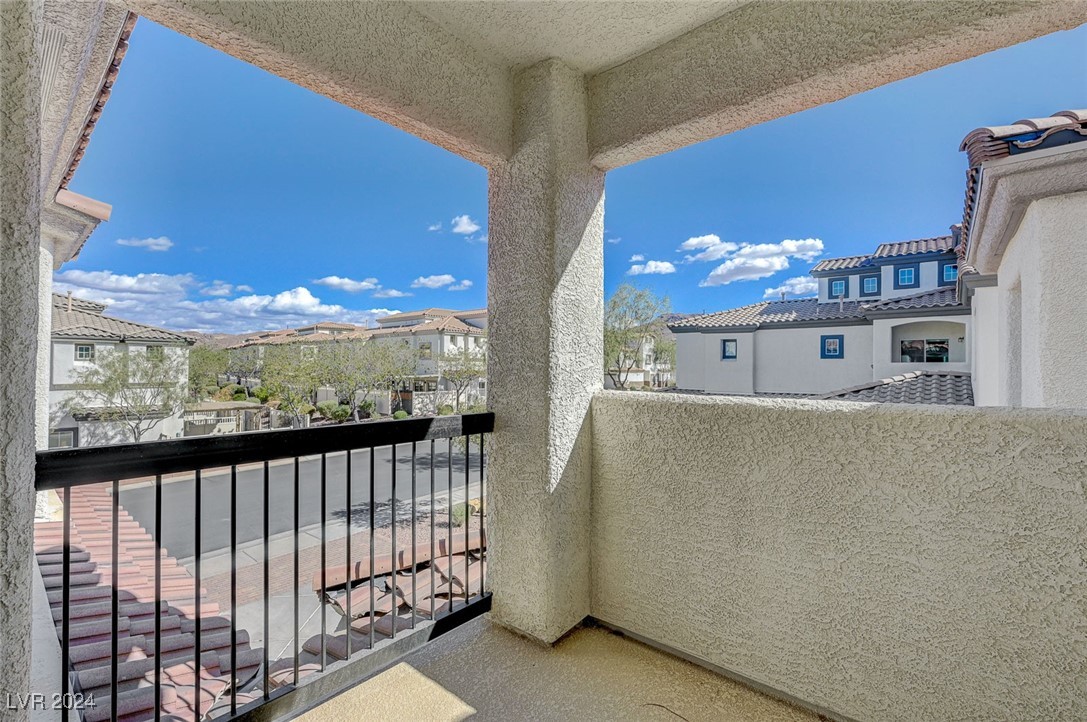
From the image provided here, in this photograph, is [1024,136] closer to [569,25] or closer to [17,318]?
[569,25]

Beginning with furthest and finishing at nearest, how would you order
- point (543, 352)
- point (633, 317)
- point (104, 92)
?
point (633, 317) → point (543, 352) → point (104, 92)

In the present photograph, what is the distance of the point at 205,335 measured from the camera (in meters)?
6.29

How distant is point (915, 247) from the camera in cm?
358

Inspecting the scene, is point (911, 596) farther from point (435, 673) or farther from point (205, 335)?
point (205, 335)

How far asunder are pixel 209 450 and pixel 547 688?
1536mm

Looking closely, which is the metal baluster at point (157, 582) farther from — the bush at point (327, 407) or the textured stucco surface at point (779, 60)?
the bush at point (327, 407)

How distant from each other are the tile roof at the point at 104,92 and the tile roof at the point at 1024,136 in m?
3.02

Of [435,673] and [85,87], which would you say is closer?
[85,87]

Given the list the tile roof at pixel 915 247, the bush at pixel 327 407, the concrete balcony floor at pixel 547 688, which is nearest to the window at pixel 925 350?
the tile roof at pixel 915 247

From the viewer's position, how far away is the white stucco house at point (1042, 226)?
1.80 meters

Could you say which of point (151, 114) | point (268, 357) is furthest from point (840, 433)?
point (268, 357)

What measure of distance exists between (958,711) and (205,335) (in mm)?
7805

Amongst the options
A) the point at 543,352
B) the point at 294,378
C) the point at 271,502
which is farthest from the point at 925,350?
the point at 271,502

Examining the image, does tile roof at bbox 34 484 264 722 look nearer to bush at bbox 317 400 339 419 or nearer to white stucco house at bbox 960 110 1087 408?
white stucco house at bbox 960 110 1087 408
